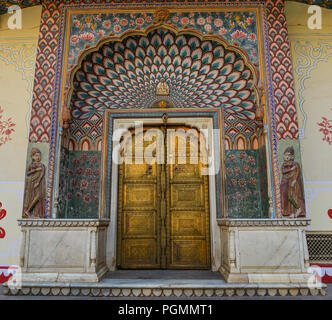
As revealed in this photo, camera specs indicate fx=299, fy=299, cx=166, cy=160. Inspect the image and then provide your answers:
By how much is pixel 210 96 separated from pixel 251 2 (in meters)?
1.63

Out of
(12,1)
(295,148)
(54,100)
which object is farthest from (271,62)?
(12,1)

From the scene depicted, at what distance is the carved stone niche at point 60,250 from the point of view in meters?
3.53

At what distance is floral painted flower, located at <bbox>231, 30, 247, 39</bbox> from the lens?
4.77 meters

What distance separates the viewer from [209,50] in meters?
5.01

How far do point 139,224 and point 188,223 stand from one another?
78 cm

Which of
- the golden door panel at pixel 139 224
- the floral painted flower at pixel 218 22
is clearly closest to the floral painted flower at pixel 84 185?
the golden door panel at pixel 139 224

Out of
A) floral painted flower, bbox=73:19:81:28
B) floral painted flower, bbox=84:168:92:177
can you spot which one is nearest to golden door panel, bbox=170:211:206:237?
floral painted flower, bbox=84:168:92:177

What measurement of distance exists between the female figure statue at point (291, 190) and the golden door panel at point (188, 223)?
4.17 ft

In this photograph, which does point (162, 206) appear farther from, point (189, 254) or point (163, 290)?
point (163, 290)

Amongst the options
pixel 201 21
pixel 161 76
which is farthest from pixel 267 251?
pixel 201 21

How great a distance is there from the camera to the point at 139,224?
188 inches

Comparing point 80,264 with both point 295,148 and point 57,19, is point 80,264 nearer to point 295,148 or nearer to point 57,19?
point 295,148

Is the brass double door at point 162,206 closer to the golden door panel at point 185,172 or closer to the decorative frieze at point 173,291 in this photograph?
the golden door panel at point 185,172

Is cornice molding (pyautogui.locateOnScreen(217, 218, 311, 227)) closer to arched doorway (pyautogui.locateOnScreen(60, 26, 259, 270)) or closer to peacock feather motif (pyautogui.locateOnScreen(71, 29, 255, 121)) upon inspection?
arched doorway (pyautogui.locateOnScreen(60, 26, 259, 270))
